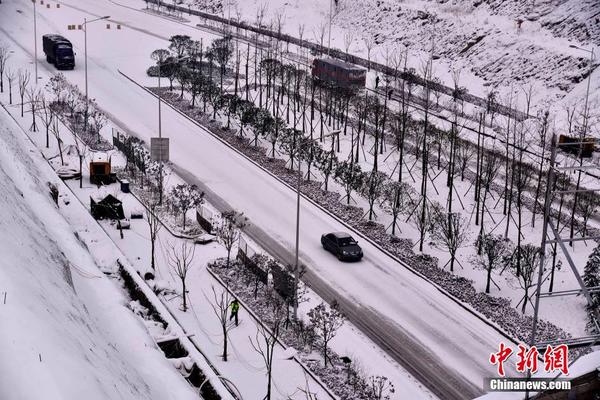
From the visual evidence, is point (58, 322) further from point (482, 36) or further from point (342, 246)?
point (482, 36)

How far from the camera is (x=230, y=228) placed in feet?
126

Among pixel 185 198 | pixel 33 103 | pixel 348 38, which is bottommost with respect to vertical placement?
pixel 185 198

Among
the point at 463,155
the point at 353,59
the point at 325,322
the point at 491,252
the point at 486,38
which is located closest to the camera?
the point at 325,322

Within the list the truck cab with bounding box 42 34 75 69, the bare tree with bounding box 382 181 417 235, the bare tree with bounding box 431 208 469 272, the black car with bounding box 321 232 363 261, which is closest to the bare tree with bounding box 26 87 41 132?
the truck cab with bounding box 42 34 75 69

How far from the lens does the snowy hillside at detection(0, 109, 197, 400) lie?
59.9ft

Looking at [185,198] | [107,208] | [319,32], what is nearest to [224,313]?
[185,198]

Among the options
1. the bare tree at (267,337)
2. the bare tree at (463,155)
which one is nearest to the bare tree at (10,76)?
the bare tree at (463,155)

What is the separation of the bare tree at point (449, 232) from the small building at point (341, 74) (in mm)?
29969

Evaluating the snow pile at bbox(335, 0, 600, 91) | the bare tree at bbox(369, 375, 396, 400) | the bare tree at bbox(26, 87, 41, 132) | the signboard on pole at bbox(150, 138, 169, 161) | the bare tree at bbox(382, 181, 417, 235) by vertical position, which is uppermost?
the snow pile at bbox(335, 0, 600, 91)

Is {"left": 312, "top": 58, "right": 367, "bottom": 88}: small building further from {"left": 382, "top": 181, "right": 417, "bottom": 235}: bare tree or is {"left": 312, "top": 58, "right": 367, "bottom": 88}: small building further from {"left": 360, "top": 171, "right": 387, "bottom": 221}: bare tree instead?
{"left": 382, "top": 181, "right": 417, "bottom": 235}: bare tree

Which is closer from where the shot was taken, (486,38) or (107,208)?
(107,208)

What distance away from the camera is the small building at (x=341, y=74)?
72.5 metres

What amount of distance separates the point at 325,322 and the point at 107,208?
696 inches

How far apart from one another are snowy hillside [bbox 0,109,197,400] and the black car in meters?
12.2
